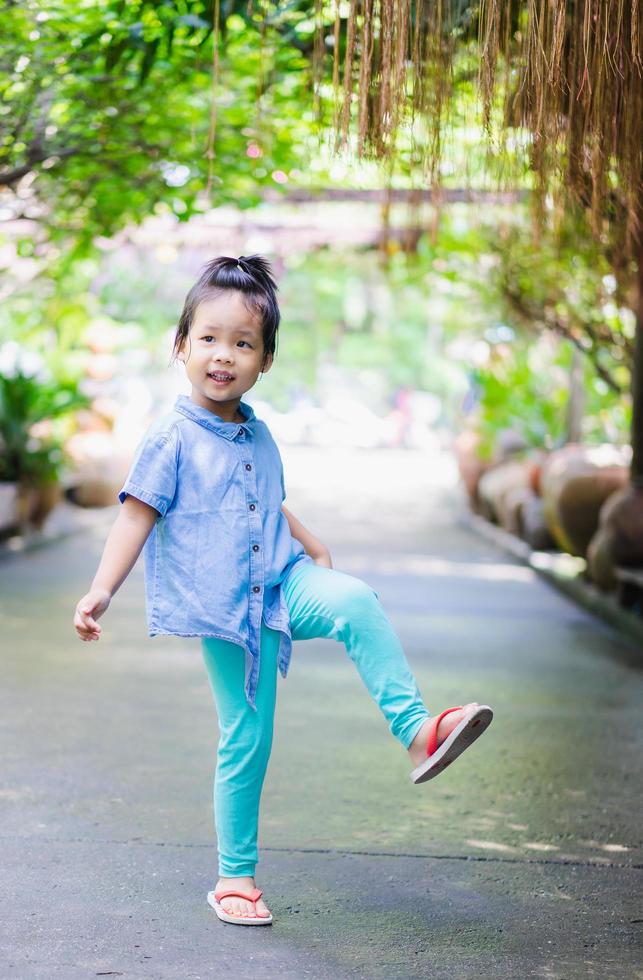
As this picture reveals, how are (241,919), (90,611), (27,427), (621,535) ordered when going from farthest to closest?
(27,427) → (621,535) → (241,919) → (90,611)

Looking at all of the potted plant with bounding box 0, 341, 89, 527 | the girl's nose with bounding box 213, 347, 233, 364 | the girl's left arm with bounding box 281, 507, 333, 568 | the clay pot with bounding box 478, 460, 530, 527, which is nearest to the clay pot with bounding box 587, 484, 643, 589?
the clay pot with bounding box 478, 460, 530, 527

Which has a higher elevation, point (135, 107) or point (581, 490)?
point (135, 107)

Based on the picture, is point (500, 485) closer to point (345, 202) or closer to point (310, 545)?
point (345, 202)

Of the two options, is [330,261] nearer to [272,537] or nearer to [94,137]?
[94,137]

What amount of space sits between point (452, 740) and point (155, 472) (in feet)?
3.14

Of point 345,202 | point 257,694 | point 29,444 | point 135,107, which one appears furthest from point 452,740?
point 345,202

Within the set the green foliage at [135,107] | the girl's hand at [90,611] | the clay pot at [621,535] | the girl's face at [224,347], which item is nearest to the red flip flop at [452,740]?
the girl's hand at [90,611]

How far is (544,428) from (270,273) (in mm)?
12115

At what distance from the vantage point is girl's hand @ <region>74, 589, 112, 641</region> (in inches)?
125

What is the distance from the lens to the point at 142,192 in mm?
8094

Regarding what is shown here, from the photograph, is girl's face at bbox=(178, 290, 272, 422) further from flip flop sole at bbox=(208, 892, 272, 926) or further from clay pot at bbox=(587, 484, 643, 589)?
clay pot at bbox=(587, 484, 643, 589)

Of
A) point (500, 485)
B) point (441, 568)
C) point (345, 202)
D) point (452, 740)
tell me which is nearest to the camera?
point (452, 740)

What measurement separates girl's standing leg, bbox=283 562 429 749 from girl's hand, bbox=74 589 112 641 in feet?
1.56

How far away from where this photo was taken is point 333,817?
177 inches
